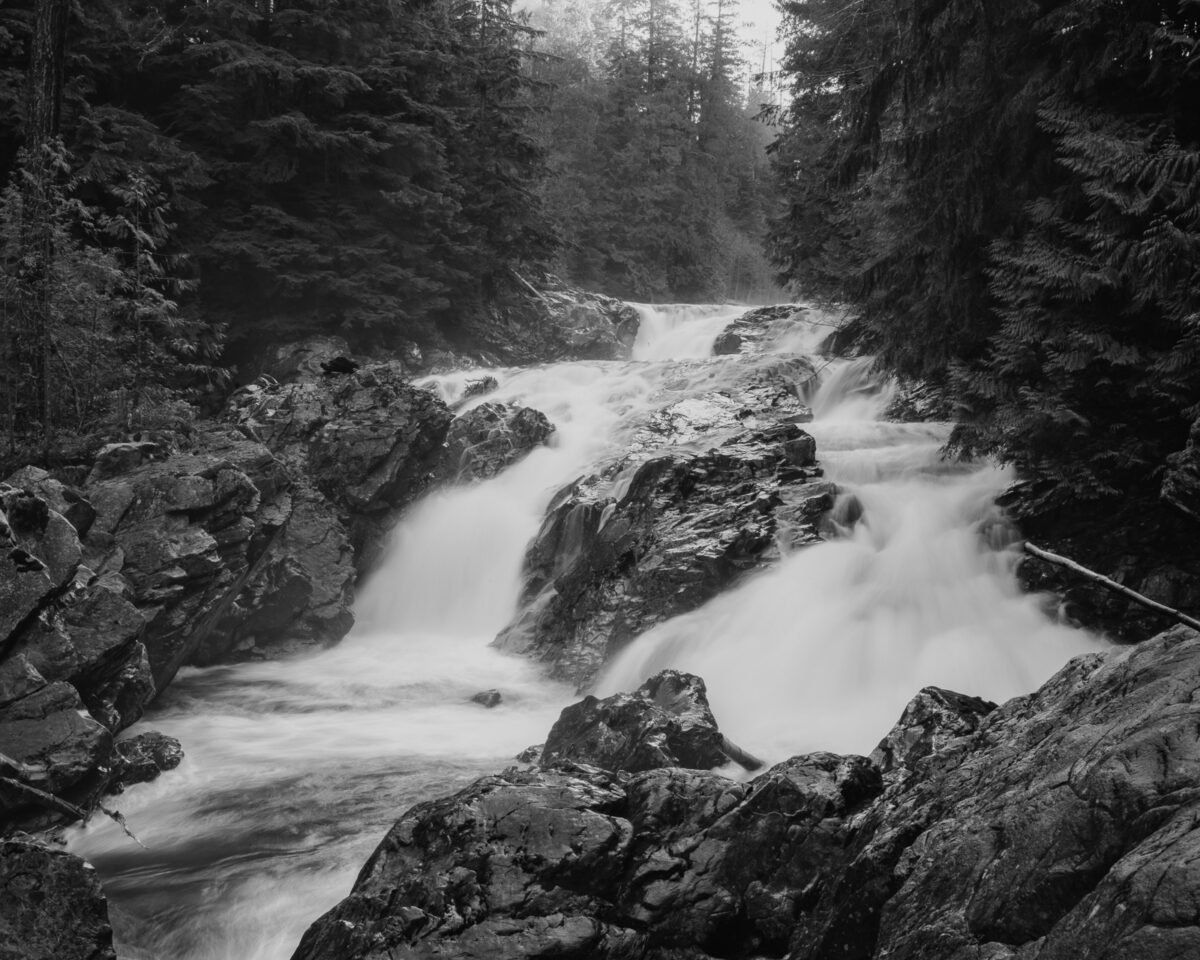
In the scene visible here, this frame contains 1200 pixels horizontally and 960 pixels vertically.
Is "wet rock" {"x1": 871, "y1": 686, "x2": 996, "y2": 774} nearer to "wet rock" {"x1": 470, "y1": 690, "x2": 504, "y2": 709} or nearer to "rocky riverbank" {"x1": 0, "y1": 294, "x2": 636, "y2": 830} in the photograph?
"rocky riverbank" {"x1": 0, "y1": 294, "x2": 636, "y2": 830}

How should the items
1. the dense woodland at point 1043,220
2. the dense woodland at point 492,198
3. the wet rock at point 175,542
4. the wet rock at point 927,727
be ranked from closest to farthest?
the wet rock at point 927,727, the dense woodland at point 1043,220, the dense woodland at point 492,198, the wet rock at point 175,542

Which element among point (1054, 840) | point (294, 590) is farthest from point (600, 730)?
point (294, 590)

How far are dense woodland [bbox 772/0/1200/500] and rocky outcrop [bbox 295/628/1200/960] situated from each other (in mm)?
3625

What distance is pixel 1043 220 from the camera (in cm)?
746

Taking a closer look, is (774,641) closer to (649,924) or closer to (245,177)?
(649,924)

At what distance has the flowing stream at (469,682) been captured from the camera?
579 centimetres

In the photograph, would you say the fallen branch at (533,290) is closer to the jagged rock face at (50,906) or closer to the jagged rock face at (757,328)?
the jagged rock face at (757,328)

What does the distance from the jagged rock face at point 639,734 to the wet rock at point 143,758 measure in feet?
10.7

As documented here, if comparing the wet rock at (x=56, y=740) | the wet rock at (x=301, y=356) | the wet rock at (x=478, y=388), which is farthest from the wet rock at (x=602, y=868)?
the wet rock at (x=301, y=356)

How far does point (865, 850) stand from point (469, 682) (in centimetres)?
709

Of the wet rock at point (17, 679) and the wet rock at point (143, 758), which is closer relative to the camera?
the wet rock at point (17, 679)

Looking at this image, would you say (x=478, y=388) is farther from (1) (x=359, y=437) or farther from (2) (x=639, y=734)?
(2) (x=639, y=734)

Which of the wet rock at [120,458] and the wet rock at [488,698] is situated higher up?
the wet rock at [120,458]

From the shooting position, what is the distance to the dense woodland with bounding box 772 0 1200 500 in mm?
6672
